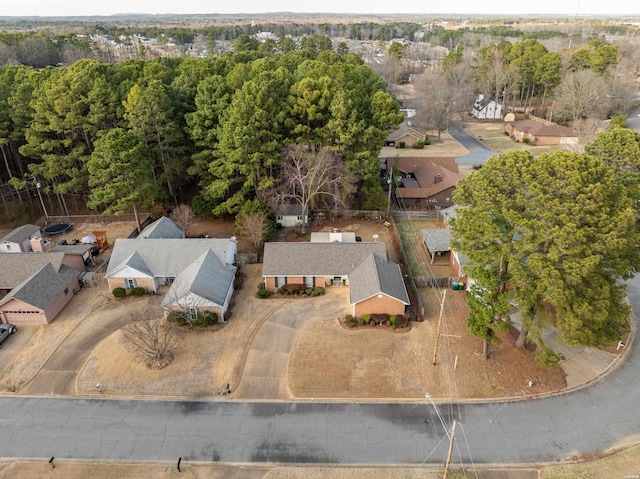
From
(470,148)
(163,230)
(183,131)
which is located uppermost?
(183,131)

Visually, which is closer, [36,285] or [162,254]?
[36,285]

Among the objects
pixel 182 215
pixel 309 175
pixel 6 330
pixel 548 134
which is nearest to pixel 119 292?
pixel 6 330

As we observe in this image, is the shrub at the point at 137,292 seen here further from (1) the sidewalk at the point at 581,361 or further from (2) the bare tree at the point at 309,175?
(1) the sidewalk at the point at 581,361

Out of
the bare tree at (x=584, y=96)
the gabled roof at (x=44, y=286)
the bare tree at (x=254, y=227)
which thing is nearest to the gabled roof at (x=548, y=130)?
the bare tree at (x=584, y=96)

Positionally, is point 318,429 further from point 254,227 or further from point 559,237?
point 254,227

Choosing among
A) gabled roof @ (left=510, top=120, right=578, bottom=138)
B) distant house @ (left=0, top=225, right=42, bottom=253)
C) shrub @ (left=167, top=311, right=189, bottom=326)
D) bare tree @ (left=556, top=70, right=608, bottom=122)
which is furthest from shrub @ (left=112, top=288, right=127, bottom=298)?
bare tree @ (left=556, top=70, right=608, bottom=122)

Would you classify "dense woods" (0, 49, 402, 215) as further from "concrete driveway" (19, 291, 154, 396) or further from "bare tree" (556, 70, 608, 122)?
"bare tree" (556, 70, 608, 122)

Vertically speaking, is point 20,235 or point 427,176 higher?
point 20,235
